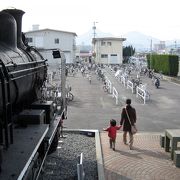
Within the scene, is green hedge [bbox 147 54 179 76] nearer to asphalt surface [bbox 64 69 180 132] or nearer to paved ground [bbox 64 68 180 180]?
paved ground [bbox 64 68 180 180]

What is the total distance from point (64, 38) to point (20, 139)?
62.8 metres

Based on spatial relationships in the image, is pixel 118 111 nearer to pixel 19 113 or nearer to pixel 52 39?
pixel 19 113

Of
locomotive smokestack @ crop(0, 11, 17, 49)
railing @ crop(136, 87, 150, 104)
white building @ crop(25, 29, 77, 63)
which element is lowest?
railing @ crop(136, 87, 150, 104)

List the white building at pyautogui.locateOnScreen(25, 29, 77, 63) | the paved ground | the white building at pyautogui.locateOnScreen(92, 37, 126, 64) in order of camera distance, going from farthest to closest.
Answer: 1. the white building at pyautogui.locateOnScreen(92, 37, 126, 64)
2. the white building at pyautogui.locateOnScreen(25, 29, 77, 63)
3. the paved ground

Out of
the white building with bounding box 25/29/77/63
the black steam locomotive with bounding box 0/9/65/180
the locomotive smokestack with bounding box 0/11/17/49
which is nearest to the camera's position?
the black steam locomotive with bounding box 0/9/65/180

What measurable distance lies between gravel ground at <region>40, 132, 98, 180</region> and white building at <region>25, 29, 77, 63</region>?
53286 millimetres

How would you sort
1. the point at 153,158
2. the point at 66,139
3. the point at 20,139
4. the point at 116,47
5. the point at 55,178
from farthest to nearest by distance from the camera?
1. the point at 116,47
2. the point at 66,139
3. the point at 153,158
4. the point at 55,178
5. the point at 20,139

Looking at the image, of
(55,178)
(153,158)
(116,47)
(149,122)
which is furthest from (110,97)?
(116,47)

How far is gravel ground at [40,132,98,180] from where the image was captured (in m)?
8.12

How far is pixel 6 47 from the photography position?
22.4ft

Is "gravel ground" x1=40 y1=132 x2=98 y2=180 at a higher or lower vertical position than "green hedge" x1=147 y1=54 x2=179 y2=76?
lower

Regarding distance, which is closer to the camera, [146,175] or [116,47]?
[146,175]

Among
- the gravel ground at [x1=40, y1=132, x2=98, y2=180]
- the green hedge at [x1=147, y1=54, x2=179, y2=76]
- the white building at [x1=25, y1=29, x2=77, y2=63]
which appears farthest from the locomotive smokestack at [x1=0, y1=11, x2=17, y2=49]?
the white building at [x1=25, y1=29, x2=77, y2=63]

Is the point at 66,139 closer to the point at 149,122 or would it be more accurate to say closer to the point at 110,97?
the point at 149,122
